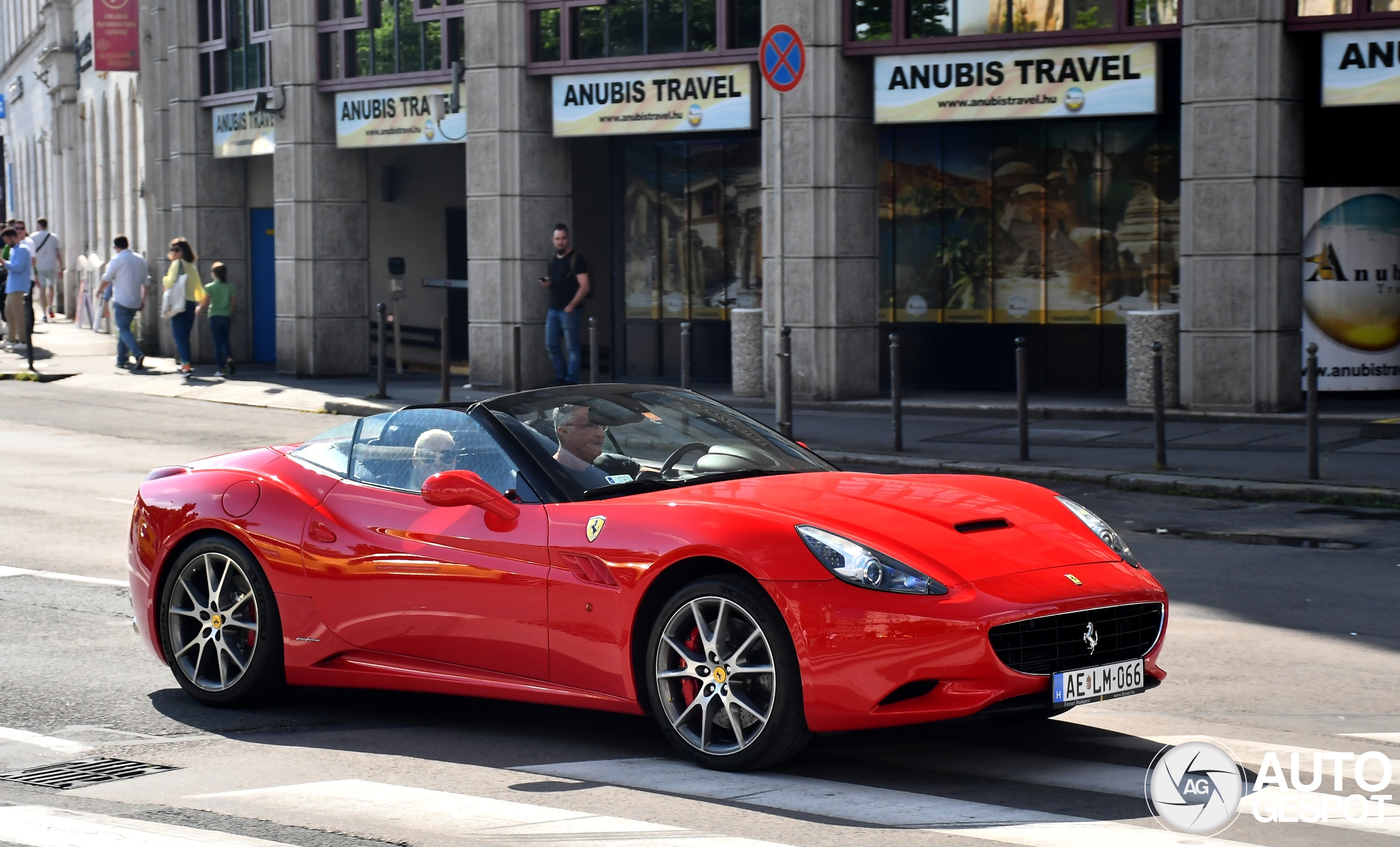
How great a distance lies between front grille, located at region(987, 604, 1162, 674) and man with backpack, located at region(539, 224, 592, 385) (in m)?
15.9

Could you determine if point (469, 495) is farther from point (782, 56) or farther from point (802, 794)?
point (782, 56)

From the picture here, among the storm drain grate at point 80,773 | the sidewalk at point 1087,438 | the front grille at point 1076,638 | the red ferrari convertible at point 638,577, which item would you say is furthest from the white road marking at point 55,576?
the front grille at point 1076,638

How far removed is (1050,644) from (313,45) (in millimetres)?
22574

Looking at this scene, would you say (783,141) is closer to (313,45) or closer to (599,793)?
(313,45)

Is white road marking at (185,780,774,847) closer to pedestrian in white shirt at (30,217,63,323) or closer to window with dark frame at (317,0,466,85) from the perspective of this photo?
window with dark frame at (317,0,466,85)

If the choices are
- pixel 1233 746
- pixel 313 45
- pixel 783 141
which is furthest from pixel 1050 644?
pixel 313 45

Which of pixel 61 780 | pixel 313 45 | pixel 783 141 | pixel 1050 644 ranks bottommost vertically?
pixel 61 780

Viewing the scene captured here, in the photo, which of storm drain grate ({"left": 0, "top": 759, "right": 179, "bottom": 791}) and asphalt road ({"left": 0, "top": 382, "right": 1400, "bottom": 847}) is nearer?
asphalt road ({"left": 0, "top": 382, "right": 1400, "bottom": 847})

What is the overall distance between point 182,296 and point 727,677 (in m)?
22.1

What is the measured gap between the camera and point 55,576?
10.7 meters

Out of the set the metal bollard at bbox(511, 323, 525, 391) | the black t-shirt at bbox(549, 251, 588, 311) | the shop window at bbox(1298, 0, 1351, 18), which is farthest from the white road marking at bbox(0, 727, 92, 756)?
the black t-shirt at bbox(549, 251, 588, 311)

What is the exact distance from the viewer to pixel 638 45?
877 inches

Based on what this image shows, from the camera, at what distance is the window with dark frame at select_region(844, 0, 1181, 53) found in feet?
61.2

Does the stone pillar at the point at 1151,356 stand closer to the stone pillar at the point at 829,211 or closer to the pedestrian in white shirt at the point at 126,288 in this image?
the stone pillar at the point at 829,211
